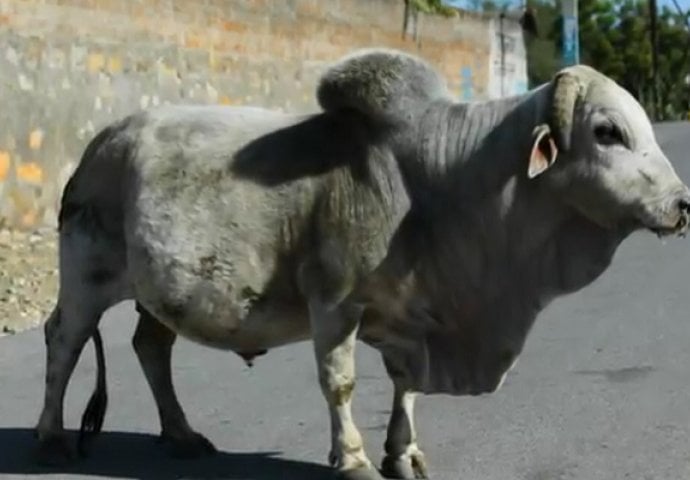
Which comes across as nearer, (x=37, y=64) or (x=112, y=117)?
(x=37, y=64)

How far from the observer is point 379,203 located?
696cm

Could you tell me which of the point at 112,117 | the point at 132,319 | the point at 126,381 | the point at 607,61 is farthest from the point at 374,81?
the point at 607,61

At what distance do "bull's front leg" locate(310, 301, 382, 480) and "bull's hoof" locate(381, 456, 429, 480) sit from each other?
0.30m

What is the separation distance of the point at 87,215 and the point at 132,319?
4643mm

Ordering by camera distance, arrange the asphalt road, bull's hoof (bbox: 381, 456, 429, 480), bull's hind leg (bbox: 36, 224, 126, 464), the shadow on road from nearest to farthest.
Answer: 1. bull's hoof (bbox: 381, 456, 429, 480)
2. the shadow on road
3. the asphalt road
4. bull's hind leg (bbox: 36, 224, 126, 464)

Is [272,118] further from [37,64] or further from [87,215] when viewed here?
[37,64]

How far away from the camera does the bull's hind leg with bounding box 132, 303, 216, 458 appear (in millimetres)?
7984

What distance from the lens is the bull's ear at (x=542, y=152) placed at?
660cm

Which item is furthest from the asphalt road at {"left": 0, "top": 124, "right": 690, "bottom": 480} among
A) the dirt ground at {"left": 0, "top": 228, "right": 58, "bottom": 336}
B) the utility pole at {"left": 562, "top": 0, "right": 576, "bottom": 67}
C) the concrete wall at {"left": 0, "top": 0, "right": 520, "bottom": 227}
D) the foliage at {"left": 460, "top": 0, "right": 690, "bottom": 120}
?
the foliage at {"left": 460, "top": 0, "right": 690, "bottom": 120}

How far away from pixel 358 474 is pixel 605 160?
163cm

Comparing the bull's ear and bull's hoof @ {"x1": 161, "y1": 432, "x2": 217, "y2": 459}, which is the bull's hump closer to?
the bull's ear

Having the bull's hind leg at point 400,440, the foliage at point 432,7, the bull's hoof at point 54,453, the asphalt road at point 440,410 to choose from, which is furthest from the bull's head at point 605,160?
the foliage at point 432,7

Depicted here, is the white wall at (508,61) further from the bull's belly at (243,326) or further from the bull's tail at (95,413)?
the bull's belly at (243,326)

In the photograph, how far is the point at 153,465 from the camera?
25.7 ft
